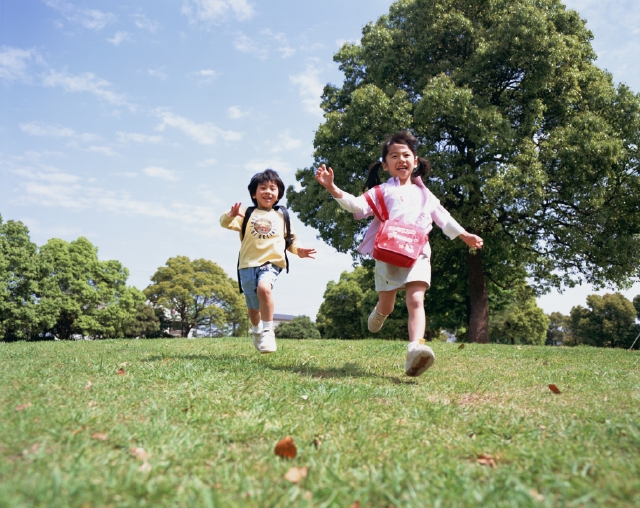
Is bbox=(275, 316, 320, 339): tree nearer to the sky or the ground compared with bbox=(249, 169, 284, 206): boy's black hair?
nearer to the ground

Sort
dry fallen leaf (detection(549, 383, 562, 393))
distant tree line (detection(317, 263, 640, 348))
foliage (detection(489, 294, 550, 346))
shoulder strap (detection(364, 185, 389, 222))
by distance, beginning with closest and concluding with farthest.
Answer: dry fallen leaf (detection(549, 383, 562, 393))
shoulder strap (detection(364, 185, 389, 222))
distant tree line (detection(317, 263, 640, 348))
foliage (detection(489, 294, 550, 346))

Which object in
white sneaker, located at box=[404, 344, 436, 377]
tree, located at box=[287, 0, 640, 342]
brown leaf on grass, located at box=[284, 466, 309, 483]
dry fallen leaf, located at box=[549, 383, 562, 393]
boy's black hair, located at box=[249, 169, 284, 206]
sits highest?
tree, located at box=[287, 0, 640, 342]

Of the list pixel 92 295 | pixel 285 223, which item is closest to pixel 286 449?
pixel 285 223

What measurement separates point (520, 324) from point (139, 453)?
49.5m

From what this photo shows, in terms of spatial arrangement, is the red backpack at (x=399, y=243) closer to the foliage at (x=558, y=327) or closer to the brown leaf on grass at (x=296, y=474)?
the brown leaf on grass at (x=296, y=474)

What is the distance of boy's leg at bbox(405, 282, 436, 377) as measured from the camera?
4270 mm

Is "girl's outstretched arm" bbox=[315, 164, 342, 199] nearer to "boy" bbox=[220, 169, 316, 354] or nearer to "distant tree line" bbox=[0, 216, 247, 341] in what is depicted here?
"boy" bbox=[220, 169, 316, 354]

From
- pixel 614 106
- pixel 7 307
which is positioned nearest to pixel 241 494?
pixel 614 106

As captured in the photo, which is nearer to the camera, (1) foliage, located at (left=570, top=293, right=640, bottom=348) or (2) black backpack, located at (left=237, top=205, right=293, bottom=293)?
(2) black backpack, located at (left=237, top=205, right=293, bottom=293)

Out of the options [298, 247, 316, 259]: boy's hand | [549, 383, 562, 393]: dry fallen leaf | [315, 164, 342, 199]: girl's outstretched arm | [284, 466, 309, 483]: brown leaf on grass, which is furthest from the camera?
[298, 247, 316, 259]: boy's hand

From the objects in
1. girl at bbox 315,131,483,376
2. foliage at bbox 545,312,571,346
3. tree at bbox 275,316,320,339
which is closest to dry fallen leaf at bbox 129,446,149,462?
girl at bbox 315,131,483,376

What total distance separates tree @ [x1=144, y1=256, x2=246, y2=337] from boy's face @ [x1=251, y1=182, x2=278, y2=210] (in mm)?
41948

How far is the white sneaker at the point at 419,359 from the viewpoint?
4230mm

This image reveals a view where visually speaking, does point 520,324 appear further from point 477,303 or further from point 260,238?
point 260,238
